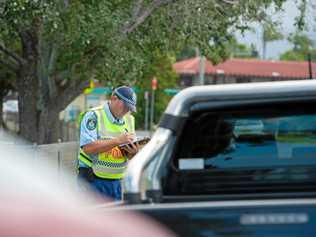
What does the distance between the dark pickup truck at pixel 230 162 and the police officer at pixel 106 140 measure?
115 inches

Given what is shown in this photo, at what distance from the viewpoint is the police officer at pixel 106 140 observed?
25.3ft

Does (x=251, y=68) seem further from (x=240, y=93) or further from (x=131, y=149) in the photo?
(x=240, y=93)

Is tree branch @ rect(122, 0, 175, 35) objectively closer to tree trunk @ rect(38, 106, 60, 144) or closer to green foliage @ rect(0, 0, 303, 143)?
→ green foliage @ rect(0, 0, 303, 143)

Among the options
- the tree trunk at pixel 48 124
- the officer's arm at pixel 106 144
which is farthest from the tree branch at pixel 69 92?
the officer's arm at pixel 106 144

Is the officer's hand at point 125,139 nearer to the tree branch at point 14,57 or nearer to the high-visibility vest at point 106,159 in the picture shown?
the high-visibility vest at point 106,159

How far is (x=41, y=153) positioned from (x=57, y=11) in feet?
14.5

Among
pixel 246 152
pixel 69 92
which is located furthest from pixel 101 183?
pixel 69 92

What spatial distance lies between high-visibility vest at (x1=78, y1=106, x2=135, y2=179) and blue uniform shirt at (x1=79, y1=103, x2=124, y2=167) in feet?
0.11

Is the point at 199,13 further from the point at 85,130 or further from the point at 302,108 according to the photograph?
the point at 302,108

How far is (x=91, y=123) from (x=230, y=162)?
10.4 ft

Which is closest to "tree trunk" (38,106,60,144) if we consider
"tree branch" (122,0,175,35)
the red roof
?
"tree branch" (122,0,175,35)

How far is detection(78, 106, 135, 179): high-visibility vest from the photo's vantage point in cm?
780

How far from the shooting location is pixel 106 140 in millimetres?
7629

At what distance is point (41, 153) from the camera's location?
10.7 meters
